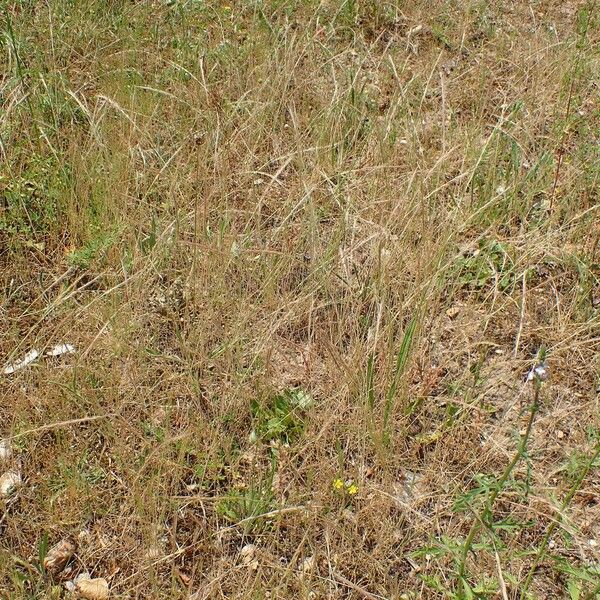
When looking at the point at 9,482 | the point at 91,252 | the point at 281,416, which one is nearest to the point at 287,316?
the point at 281,416

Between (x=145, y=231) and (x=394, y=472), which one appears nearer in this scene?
(x=394, y=472)

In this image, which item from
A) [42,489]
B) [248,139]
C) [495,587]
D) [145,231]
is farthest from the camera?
[248,139]

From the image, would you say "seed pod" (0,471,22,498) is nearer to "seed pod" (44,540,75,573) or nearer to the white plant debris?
"seed pod" (44,540,75,573)

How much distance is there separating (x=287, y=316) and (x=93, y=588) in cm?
105

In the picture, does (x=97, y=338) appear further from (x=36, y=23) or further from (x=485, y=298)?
(x=36, y=23)

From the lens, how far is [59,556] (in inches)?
82.6

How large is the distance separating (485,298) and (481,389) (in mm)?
392

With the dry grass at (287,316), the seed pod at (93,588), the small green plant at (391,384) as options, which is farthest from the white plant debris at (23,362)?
the small green plant at (391,384)

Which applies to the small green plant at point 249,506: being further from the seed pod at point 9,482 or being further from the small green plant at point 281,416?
the seed pod at point 9,482

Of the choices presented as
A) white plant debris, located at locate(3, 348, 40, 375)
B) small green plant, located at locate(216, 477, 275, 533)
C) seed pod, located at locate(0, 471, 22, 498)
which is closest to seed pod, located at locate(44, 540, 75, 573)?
seed pod, located at locate(0, 471, 22, 498)

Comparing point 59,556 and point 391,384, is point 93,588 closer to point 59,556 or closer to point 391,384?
point 59,556

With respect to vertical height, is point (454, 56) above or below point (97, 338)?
above

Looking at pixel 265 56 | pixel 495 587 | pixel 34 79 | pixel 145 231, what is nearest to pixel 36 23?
pixel 34 79

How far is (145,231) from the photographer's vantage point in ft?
9.48
